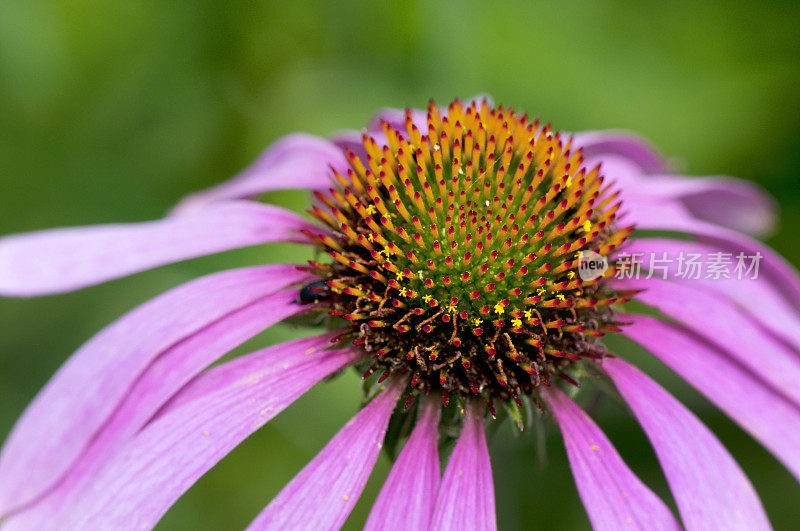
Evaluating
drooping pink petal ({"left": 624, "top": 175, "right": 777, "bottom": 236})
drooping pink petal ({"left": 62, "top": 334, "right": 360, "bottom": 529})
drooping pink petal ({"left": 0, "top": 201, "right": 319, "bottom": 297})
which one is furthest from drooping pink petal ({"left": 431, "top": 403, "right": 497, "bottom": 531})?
drooping pink petal ({"left": 624, "top": 175, "right": 777, "bottom": 236})

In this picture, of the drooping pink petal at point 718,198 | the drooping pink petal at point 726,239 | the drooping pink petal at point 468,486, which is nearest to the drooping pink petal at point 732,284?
the drooping pink petal at point 726,239

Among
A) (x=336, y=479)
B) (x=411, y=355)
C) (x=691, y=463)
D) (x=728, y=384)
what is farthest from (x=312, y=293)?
(x=728, y=384)

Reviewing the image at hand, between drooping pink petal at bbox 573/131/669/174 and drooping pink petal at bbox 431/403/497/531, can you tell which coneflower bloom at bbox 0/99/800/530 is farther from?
drooping pink petal at bbox 573/131/669/174

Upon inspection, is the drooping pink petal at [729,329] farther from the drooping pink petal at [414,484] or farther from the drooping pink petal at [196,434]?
the drooping pink petal at [196,434]

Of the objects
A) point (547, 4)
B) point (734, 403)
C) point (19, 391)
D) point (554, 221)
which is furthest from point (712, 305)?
point (19, 391)

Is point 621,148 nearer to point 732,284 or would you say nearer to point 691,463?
point 732,284

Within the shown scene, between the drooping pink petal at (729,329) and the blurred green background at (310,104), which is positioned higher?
the blurred green background at (310,104)

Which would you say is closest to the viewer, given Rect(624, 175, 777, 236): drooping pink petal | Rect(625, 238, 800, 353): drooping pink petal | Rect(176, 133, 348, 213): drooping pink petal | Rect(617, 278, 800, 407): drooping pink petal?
Rect(617, 278, 800, 407): drooping pink petal
